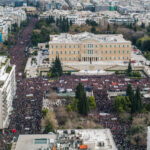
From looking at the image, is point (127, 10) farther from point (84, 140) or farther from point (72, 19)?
point (84, 140)

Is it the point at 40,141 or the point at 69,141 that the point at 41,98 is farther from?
the point at 69,141

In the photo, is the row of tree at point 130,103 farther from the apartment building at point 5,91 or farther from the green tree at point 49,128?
the apartment building at point 5,91

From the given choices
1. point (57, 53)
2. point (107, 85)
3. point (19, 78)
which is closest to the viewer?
point (107, 85)

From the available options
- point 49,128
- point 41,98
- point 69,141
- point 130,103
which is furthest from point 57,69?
point 69,141

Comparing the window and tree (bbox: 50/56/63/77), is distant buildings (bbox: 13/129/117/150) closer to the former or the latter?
the window

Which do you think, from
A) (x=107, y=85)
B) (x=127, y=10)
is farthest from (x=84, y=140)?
(x=127, y=10)
